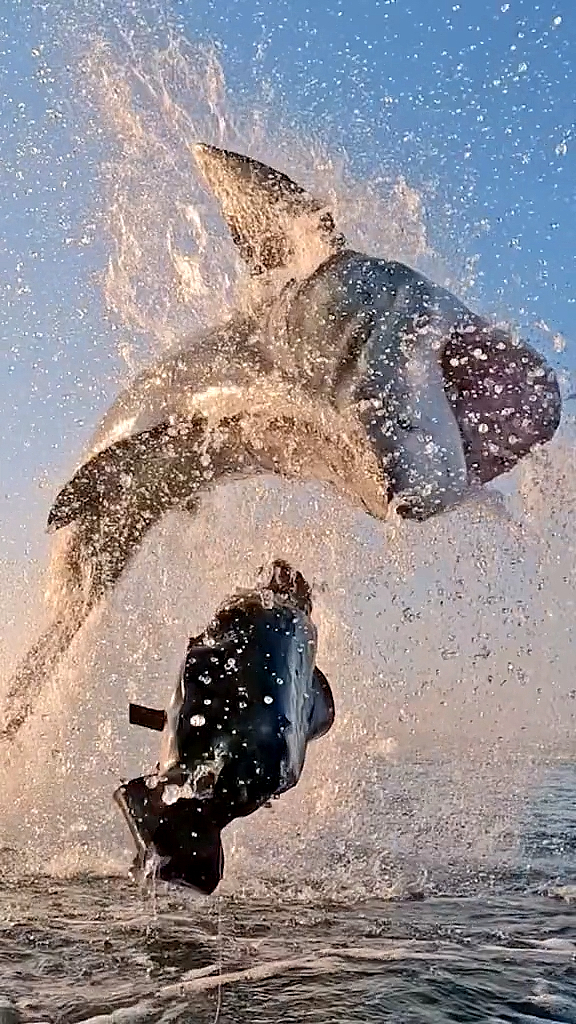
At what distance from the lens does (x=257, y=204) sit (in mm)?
8102

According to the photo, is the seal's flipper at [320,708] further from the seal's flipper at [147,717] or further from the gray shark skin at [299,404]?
the gray shark skin at [299,404]

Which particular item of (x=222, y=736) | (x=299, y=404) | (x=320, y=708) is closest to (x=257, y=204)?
(x=299, y=404)

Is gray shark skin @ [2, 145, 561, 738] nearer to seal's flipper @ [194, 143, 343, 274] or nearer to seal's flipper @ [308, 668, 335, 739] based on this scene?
seal's flipper @ [194, 143, 343, 274]

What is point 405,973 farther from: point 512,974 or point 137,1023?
point 137,1023

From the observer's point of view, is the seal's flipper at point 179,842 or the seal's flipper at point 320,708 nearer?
the seal's flipper at point 179,842

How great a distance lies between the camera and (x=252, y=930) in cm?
639

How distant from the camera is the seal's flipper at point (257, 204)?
7.91 m

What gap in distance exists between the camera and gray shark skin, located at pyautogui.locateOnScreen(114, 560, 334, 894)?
5.16m

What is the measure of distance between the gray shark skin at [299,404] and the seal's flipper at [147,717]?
1720 millimetres

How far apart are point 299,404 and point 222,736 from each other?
2.44m

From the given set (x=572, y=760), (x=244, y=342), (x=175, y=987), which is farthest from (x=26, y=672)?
(x=572, y=760)

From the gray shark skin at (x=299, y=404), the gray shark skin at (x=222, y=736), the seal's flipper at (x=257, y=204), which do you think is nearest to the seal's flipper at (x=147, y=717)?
the gray shark skin at (x=222, y=736)

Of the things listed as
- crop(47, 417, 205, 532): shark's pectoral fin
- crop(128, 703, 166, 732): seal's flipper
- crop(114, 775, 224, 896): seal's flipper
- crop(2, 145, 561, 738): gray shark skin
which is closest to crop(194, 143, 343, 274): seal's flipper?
Answer: crop(2, 145, 561, 738): gray shark skin

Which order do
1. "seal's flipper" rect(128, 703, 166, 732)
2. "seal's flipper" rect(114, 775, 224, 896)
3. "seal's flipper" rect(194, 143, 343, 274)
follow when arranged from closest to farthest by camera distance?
"seal's flipper" rect(114, 775, 224, 896) < "seal's flipper" rect(128, 703, 166, 732) < "seal's flipper" rect(194, 143, 343, 274)
